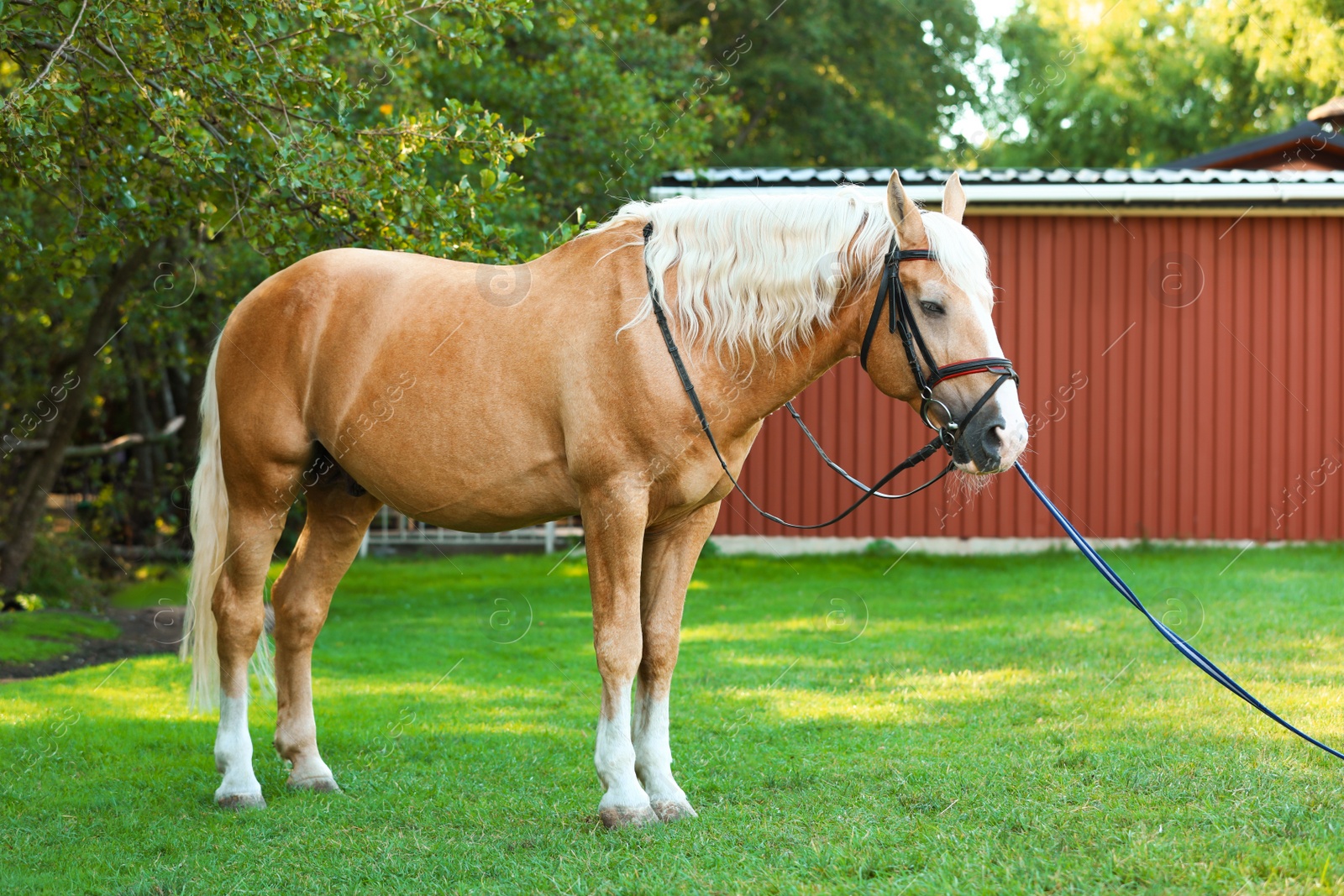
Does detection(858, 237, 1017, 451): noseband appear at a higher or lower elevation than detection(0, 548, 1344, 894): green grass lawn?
higher

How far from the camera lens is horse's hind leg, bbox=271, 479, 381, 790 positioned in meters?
4.40

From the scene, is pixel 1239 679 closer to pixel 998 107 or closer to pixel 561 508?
pixel 561 508

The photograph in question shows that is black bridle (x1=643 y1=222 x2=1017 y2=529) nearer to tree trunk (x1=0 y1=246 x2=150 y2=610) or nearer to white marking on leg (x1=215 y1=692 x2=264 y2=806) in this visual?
white marking on leg (x1=215 y1=692 x2=264 y2=806)

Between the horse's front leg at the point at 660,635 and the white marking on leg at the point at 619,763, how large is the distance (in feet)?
0.64

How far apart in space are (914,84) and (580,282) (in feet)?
65.2

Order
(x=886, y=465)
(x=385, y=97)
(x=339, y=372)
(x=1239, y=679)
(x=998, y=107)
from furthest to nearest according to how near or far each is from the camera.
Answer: (x=998, y=107) → (x=886, y=465) → (x=385, y=97) → (x=1239, y=679) → (x=339, y=372)

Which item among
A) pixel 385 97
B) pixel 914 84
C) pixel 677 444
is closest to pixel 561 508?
pixel 677 444

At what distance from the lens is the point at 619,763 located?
3.53 m

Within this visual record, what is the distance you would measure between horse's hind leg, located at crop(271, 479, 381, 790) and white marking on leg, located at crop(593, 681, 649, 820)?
1.42 m

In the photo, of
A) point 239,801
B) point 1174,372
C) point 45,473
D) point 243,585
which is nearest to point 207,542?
point 243,585

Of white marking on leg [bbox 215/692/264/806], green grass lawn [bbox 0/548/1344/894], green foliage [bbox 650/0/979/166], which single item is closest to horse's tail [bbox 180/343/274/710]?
white marking on leg [bbox 215/692/264/806]

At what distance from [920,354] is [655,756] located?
5.27 feet

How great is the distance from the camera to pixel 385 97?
387 inches

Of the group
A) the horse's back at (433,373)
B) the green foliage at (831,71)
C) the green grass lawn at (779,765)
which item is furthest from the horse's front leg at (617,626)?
the green foliage at (831,71)
